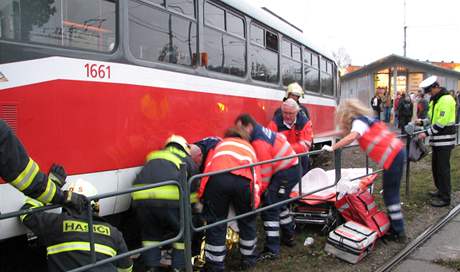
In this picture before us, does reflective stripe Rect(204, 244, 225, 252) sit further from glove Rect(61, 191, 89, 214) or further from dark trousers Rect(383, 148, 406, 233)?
dark trousers Rect(383, 148, 406, 233)

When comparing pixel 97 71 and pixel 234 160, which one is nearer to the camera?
pixel 97 71

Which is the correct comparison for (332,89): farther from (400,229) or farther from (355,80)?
(355,80)

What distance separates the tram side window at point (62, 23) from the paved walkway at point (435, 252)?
3.72 meters

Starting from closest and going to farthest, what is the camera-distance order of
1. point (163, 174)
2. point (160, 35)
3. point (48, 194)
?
1. point (48, 194)
2. point (163, 174)
3. point (160, 35)

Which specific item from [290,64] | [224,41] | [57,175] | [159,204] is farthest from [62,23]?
[290,64]

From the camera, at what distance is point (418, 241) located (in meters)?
5.21

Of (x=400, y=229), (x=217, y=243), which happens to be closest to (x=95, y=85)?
(x=217, y=243)

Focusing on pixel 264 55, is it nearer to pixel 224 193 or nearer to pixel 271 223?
pixel 271 223

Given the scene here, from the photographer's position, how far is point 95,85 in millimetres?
3914

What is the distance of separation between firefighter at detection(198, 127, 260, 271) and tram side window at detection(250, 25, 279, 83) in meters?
2.72

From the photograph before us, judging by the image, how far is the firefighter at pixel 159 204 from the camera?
3918 millimetres

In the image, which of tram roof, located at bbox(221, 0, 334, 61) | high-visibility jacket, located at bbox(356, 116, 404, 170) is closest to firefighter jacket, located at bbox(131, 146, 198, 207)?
high-visibility jacket, located at bbox(356, 116, 404, 170)

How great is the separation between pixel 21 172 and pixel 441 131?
6279 millimetres

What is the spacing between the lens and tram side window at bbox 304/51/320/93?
31.7ft
